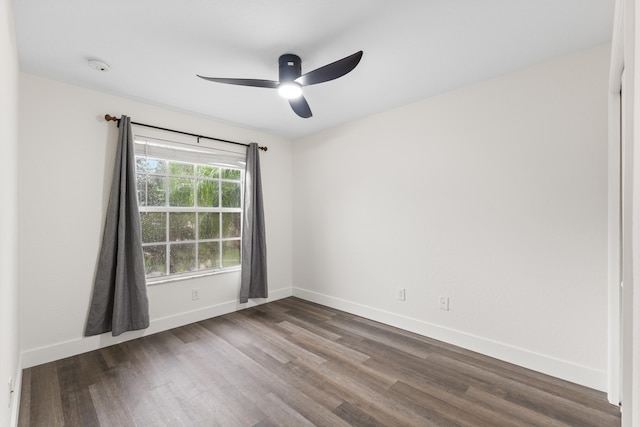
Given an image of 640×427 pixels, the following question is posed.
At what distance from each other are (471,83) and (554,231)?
1.44 metres

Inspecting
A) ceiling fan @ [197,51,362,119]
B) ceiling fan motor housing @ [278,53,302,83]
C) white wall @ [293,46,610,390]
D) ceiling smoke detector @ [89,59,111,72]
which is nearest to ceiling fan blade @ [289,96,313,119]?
ceiling fan @ [197,51,362,119]

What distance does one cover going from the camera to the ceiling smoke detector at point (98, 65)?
2139 mm

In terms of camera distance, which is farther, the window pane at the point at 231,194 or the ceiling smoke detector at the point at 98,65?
the window pane at the point at 231,194

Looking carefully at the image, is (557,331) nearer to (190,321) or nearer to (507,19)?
(507,19)

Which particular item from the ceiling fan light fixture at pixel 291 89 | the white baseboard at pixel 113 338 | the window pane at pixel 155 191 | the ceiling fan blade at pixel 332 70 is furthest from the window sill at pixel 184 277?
the ceiling fan blade at pixel 332 70

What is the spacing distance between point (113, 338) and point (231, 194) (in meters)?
1.99

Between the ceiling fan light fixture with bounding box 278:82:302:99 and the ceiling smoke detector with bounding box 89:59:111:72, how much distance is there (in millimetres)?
1412

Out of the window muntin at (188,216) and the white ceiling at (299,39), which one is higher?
the white ceiling at (299,39)

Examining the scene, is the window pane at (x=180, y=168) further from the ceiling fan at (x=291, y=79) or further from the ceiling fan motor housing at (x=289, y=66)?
the ceiling fan motor housing at (x=289, y=66)

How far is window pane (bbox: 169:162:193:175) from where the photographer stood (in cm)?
324

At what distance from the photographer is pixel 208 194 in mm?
3545

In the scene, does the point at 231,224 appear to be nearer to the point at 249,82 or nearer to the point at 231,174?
the point at 231,174

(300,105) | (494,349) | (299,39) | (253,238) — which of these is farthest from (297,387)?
(299,39)

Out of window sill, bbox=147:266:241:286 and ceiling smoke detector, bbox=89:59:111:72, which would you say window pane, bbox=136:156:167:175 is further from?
window sill, bbox=147:266:241:286
